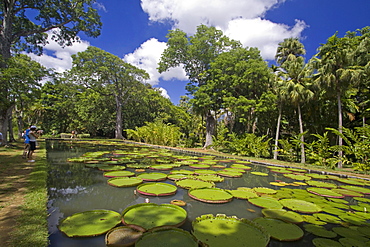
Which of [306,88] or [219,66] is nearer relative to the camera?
[306,88]

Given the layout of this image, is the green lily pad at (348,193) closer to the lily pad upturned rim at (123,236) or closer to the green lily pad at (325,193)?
the green lily pad at (325,193)

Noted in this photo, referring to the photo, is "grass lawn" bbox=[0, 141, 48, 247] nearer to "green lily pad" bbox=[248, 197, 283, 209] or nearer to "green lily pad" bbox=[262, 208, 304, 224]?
"green lily pad" bbox=[262, 208, 304, 224]

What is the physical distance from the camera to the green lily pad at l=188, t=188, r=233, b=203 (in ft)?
12.6

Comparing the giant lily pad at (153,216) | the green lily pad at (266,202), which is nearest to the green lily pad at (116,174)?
→ the giant lily pad at (153,216)

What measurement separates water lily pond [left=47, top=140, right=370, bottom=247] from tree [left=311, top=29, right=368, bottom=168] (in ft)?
18.2

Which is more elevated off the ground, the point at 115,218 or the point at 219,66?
the point at 219,66

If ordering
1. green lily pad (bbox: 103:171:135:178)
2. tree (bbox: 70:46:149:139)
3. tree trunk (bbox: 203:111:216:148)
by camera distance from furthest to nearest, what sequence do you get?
tree (bbox: 70:46:149:139)
tree trunk (bbox: 203:111:216:148)
green lily pad (bbox: 103:171:135:178)

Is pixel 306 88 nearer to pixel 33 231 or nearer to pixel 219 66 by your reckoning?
pixel 219 66

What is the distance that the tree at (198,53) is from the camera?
1556 cm

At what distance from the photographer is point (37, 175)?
4781 millimetres

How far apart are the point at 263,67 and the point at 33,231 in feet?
44.4

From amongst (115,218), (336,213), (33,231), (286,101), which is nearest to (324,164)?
(286,101)

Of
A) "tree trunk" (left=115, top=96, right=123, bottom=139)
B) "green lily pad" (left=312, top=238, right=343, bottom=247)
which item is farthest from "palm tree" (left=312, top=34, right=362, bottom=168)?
"tree trunk" (left=115, top=96, right=123, bottom=139)

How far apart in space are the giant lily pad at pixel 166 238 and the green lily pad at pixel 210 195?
→ 147 centimetres
